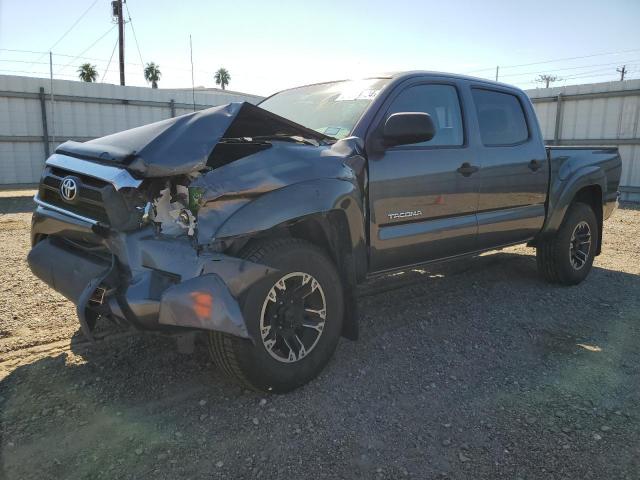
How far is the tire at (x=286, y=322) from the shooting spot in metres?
2.68

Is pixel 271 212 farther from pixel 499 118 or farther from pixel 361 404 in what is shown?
pixel 499 118


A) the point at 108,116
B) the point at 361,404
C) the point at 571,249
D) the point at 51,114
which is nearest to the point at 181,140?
the point at 361,404

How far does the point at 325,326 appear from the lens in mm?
3047

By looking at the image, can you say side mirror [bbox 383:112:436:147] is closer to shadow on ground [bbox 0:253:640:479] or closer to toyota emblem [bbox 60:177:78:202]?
shadow on ground [bbox 0:253:640:479]

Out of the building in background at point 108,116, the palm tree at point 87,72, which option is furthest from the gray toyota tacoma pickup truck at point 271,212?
the palm tree at point 87,72

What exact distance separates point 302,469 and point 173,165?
5.14 feet

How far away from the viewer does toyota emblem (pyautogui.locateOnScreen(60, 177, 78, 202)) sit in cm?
281

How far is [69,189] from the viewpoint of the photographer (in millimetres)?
2844

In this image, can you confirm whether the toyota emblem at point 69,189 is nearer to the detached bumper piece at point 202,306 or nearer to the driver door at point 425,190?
the detached bumper piece at point 202,306

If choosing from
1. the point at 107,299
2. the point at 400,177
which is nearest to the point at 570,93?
the point at 400,177

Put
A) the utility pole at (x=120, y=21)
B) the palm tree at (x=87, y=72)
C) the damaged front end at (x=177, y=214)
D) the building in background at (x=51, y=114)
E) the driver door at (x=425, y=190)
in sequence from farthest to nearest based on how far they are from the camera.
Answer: the palm tree at (x=87, y=72), the utility pole at (x=120, y=21), the building in background at (x=51, y=114), the driver door at (x=425, y=190), the damaged front end at (x=177, y=214)

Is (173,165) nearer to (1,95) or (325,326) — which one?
(325,326)

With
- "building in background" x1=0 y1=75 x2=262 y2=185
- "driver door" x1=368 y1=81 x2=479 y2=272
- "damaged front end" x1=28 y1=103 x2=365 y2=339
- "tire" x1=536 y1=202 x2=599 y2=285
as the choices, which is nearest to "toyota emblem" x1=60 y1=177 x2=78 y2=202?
"damaged front end" x1=28 y1=103 x2=365 y2=339

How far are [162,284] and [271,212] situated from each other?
67 centimetres
